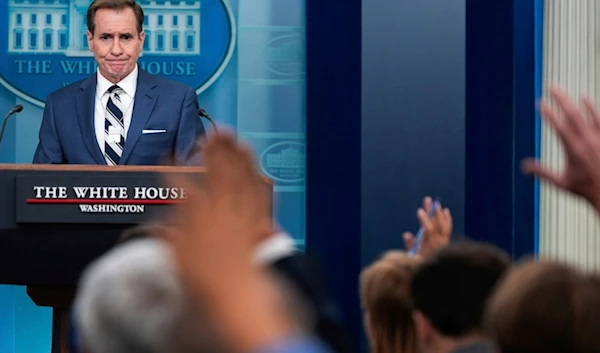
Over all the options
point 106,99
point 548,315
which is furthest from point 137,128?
point 548,315

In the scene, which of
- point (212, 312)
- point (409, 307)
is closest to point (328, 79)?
point (409, 307)

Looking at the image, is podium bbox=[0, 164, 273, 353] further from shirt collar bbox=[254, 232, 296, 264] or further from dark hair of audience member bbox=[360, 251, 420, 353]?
shirt collar bbox=[254, 232, 296, 264]

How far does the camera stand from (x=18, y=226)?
11.7ft

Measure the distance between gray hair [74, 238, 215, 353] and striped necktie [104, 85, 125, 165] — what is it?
3367 mm

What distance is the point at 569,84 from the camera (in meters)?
5.48

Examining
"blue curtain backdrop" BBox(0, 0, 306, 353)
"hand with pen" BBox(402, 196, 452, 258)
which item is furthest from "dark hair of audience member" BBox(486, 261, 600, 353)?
"blue curtain backdrop" BBox(0, 0, 306, 353)


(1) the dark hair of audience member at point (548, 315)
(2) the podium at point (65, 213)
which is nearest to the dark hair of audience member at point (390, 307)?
(1) the dark hair of audience member at point (548, 315)

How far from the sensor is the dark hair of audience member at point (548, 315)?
1.42 meters

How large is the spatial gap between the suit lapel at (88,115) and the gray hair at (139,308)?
3.35 m

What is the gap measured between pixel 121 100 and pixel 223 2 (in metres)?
1.28

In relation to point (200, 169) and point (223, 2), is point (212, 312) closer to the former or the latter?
point (200, 169)

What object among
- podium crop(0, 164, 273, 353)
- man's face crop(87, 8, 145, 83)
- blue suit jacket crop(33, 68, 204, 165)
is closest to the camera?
podium crop(0, 164, 273, 353)

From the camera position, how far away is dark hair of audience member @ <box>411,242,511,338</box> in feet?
6.44

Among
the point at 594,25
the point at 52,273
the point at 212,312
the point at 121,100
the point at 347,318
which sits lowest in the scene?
the point at 347,318
